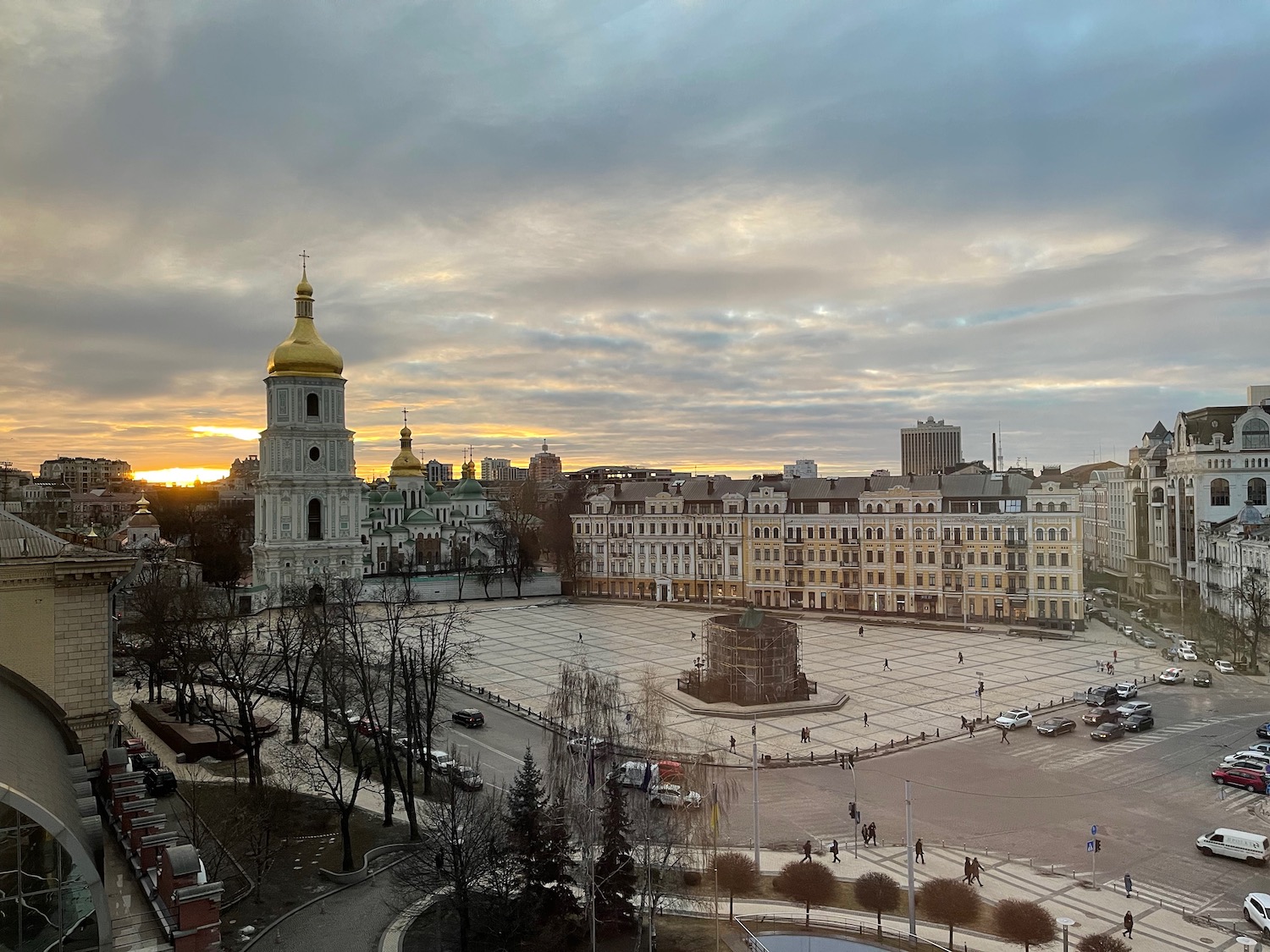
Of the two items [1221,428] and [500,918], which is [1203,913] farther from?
[1221,428]

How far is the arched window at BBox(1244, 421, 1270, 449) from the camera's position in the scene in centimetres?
6431

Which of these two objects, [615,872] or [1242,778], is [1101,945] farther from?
[1242,778]

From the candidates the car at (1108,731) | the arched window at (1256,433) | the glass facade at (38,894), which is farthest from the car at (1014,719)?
the arched window at (1256,433)

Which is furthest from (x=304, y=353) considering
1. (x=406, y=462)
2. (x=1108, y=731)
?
(x=1108, y=731)

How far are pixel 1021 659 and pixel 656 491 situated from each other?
36611mm

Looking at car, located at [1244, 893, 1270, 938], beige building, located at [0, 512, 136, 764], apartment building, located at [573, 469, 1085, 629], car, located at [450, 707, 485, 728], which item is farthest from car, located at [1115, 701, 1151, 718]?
beige building, located at [0, 512, 136, 764]

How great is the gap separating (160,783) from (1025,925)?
1025 inches

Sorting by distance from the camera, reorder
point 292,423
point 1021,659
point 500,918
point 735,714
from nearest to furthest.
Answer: point 500,918 → point 735,714 → point 1021,659 → point 292,423

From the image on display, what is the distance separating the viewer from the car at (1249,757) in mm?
29375

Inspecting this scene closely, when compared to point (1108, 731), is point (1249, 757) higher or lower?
higher

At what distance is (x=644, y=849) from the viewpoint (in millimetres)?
19203

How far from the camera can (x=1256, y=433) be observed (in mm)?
64438

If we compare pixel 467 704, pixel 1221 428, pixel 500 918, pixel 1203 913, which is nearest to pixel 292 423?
pixel 467 704

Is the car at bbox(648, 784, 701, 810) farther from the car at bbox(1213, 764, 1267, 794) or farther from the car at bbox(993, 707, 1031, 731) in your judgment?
the car at bbox(1213, 764, 1267, 794)
